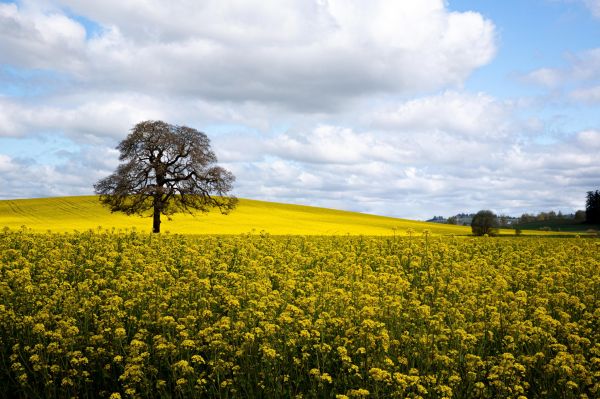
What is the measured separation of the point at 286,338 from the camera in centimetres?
873

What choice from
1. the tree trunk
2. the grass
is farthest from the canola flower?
the grass

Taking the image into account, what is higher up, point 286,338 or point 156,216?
point 156,216

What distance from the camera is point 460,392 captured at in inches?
309

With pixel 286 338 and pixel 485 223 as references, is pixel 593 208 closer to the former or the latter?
pixel 485 223

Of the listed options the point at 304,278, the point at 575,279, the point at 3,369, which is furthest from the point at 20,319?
the point at 575,279

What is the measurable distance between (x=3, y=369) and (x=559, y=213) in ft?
422

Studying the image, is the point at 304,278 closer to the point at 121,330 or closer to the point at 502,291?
the point at 502,291

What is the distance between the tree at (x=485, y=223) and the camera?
62.5 metres

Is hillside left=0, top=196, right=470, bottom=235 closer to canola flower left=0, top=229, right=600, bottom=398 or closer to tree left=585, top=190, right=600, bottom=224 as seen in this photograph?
canola flower left=0, top=229, right=600, bottom=398

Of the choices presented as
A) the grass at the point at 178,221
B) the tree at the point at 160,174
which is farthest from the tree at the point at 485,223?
the tree at the point at 160,174

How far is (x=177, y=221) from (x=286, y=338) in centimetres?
5070

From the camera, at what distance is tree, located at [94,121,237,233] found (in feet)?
145

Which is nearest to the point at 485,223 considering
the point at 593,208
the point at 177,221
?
the point at 177,221

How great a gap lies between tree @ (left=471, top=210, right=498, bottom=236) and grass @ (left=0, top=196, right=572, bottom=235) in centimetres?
230
